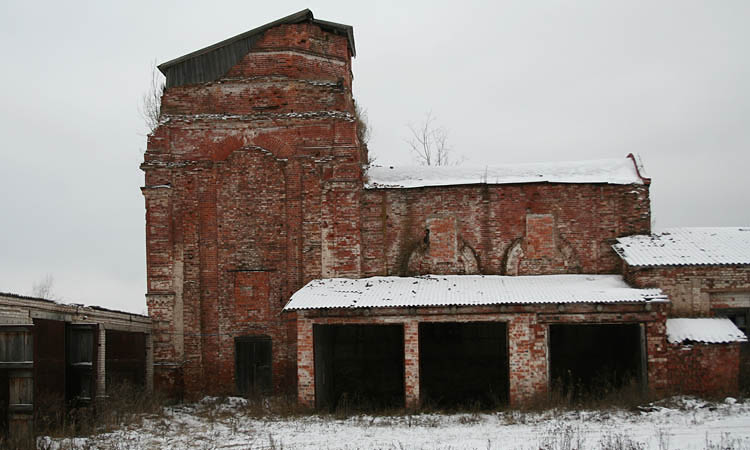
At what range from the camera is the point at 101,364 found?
643 inches

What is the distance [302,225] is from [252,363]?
3.63 m

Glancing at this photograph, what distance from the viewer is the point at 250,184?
1978 centimetres

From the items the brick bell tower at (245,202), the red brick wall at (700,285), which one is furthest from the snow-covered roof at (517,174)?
the red brick wall at (700,285)

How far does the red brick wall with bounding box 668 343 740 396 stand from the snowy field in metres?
0.61

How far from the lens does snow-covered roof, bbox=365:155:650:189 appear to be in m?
19.7

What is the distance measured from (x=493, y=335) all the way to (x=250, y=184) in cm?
740

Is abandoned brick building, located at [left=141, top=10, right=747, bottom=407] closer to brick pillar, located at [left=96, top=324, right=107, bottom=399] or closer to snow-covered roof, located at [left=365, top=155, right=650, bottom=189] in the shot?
snow-covered roof, located at [left=365, top=155, right=650, bottom=189]

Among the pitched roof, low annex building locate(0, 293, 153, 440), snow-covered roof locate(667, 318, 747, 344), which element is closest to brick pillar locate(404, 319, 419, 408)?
snow-covered roof locate(667, 318, 747, 344)

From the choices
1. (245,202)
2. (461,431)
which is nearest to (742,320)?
(461,431)

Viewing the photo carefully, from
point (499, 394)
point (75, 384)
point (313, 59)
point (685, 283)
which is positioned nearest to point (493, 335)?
point (499, 394)

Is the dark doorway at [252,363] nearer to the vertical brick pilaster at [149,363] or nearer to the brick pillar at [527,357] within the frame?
the vertical brick pilaster at [149,363]

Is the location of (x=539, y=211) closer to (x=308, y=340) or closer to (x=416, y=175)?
(x=416, y=175)

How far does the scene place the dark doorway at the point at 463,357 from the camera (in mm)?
20375

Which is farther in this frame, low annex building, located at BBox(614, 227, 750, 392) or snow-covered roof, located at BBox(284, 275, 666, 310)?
A: low annex building, located at BBox(614, 227, 750, 392)
